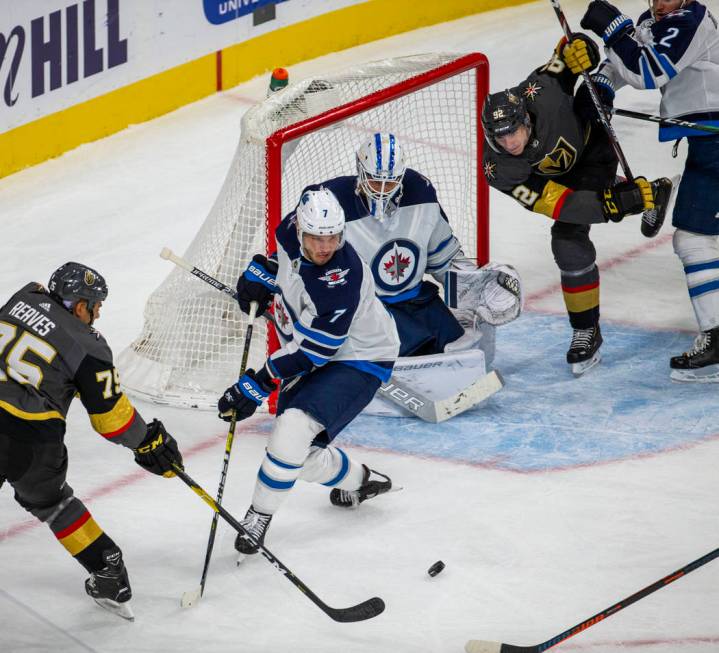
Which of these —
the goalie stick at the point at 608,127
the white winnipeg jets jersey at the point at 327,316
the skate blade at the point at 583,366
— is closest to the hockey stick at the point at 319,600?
the white winnipeg jets jersey at the point at 327,316

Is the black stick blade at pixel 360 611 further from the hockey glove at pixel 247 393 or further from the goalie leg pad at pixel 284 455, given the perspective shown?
the hockey glove at pixel 247 393

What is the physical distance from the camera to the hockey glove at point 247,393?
3965 millimetres

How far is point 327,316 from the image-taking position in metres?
3.88

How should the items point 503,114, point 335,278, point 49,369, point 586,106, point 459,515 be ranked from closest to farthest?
1. point 49,369
2. point 335,278
3. point 459,515
4. point 503,114
5. point 586,106

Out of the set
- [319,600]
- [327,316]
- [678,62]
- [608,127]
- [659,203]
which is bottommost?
[319,600]

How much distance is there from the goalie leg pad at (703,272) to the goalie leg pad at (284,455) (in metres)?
1.73

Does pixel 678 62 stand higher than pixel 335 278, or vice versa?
pixel 678 62

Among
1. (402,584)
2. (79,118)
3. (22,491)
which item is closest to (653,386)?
(402,584)

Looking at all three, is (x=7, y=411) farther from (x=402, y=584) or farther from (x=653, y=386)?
(x=653, y=386)

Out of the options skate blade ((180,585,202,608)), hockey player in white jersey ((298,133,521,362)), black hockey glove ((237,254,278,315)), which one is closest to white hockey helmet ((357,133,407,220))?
hockey player in white jersey ((298,133,521,362))

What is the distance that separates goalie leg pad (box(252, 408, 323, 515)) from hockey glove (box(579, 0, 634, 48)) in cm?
187

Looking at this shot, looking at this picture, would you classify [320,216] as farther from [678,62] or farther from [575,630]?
[678,62]

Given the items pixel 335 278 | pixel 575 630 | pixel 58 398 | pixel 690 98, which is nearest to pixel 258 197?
pixel 335 278

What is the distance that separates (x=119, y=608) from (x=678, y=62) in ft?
8.59
